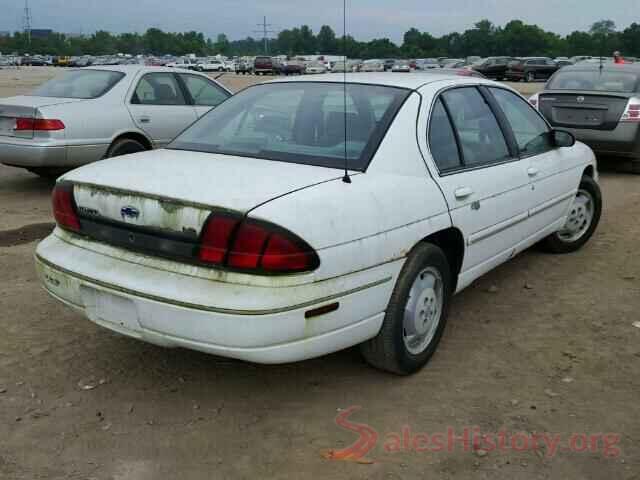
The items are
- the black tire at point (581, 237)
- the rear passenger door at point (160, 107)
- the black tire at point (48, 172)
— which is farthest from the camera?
the black tire at point (48, 172)

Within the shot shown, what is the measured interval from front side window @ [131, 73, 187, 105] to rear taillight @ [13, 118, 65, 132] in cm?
101

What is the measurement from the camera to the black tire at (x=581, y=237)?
19.5ft

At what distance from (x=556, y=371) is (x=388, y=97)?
177 centimetres

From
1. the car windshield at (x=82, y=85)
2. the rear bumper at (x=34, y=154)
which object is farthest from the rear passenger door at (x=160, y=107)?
the rear bumper at (x=34, y=154)

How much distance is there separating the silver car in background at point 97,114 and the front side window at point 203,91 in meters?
0.01

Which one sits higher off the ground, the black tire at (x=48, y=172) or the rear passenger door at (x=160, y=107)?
the rear passenger door at (x=160, y=107)

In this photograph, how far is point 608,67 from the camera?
10523mm

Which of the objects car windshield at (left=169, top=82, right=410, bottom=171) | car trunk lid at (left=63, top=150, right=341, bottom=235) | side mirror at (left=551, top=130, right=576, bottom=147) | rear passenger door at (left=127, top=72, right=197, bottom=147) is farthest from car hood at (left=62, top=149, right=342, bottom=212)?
rear passenger door at (left=127, top=72, right=197, bottom=147)

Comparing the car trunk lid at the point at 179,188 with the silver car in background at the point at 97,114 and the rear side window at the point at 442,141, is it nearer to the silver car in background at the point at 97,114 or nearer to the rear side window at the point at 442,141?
the rear side window at the point at 442,141

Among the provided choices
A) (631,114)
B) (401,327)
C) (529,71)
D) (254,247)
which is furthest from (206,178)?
(529,71)

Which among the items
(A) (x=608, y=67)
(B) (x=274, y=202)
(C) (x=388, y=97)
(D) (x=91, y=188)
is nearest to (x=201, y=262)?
(B) (x=274, y=202)

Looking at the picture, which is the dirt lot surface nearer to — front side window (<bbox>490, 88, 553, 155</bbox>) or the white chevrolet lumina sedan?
the white chevrolet lumina sedan

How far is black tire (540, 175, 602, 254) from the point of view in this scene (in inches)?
235

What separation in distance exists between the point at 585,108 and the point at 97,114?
6.41 m
